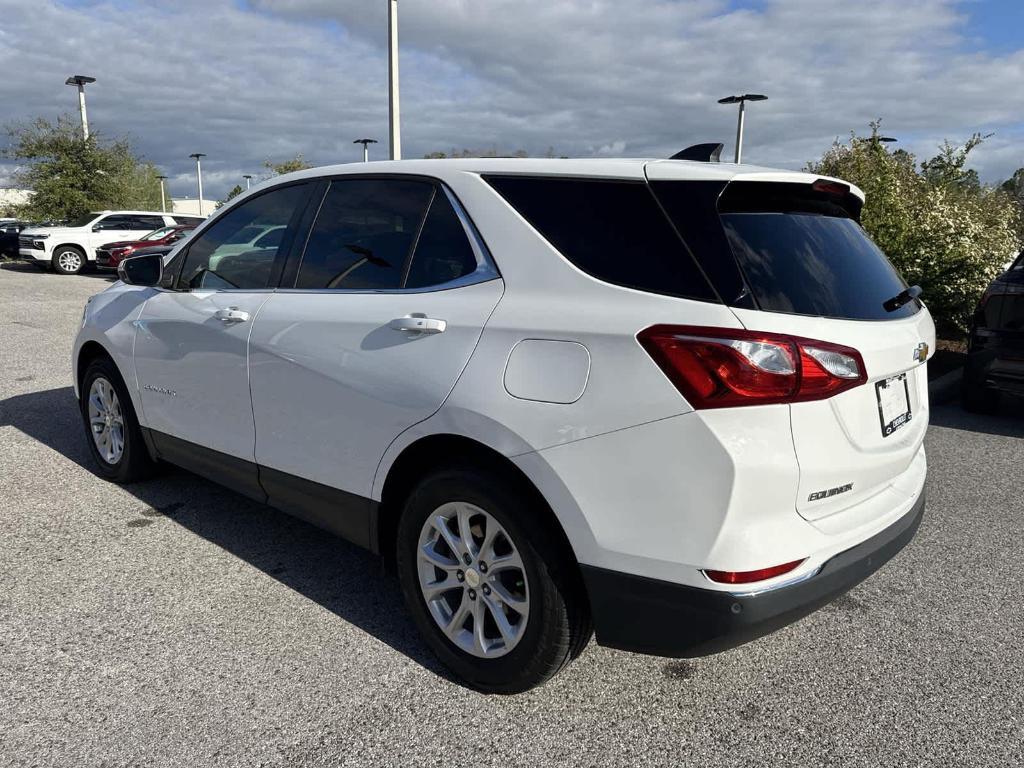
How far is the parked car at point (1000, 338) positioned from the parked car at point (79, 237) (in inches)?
837

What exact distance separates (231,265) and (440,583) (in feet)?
6.34

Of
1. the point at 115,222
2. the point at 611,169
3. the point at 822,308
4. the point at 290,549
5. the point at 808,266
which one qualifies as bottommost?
the point at 290,549

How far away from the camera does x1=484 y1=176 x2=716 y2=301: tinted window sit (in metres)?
2.26

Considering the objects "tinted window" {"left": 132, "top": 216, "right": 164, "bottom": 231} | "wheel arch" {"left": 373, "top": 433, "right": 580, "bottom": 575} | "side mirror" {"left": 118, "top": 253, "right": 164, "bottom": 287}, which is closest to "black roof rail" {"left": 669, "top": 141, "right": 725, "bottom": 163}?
"wheel arch" {"left": 373, "top": 433, "right": 580, "bottom": 575}

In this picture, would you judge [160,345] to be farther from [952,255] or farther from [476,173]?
[952,255]

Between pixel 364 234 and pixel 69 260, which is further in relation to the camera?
pixel 69 260

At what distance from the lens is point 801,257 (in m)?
2.41

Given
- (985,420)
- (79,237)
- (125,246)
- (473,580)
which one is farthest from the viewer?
(79,237)

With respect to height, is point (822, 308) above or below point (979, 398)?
above

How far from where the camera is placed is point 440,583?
9.20 feet

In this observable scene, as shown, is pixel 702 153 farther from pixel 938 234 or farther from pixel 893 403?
pixel 938 234

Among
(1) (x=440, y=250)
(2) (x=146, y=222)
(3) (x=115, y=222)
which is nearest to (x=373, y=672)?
(1) (x=440, y=250)

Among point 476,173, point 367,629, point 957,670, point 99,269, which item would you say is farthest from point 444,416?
point 99,269

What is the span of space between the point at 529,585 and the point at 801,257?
1282 mm
